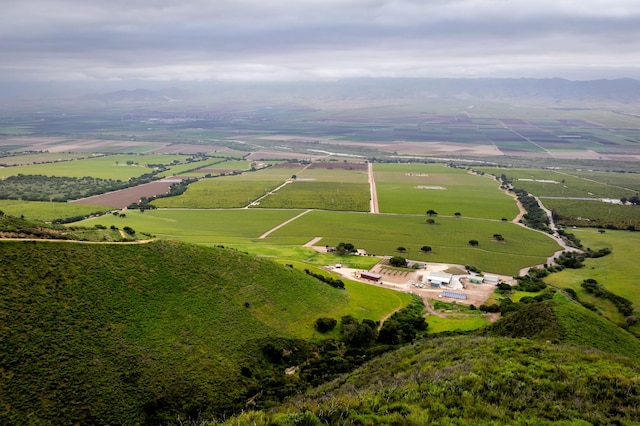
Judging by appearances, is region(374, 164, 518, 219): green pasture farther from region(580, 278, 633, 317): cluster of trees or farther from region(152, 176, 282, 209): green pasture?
region(580, 278, 633, 317): cluster of trees

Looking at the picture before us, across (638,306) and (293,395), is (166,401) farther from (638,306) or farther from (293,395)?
(638,306)

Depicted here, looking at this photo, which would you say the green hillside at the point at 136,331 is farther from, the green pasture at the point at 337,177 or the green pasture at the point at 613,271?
the green pasture at the point at 337,177

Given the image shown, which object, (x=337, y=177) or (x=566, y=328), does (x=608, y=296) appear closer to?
(x=566, y=328)

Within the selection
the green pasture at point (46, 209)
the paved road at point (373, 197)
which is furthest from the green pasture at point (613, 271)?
the green pasture at point (46, 209)

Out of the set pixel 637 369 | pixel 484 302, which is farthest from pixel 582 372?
pixel 484 302

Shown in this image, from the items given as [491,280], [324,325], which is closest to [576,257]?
[491,280]
